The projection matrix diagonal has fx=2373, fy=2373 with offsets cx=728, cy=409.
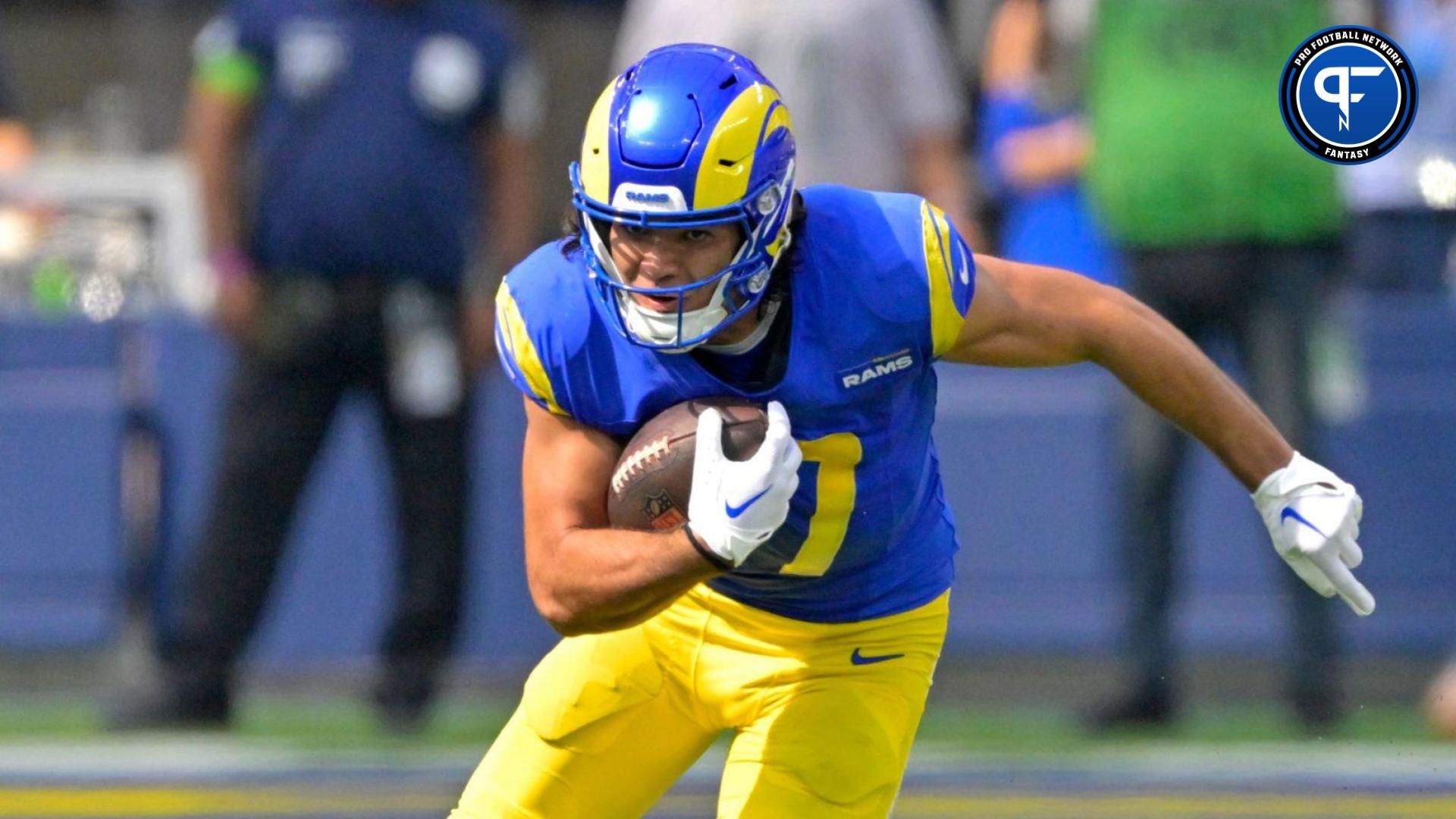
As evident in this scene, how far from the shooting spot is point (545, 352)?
3662 mm

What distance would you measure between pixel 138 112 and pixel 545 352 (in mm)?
8279

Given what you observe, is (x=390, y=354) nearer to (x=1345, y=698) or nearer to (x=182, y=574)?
(x=182, y=574)

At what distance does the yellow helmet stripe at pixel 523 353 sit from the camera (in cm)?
368

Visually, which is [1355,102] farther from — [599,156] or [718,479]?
[718,479]

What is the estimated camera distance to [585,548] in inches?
139

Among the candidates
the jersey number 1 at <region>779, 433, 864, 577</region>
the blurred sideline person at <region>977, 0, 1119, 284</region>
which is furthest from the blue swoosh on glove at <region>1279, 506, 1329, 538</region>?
the blurred sideline person at <region>977, 0, 1119, 284</region>

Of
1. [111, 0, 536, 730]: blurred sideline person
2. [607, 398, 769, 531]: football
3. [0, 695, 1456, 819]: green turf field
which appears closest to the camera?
[607, 398, 769, 531]: football

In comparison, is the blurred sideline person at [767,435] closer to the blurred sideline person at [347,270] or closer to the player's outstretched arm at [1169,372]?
the player's outstretched arm at [1169,372]

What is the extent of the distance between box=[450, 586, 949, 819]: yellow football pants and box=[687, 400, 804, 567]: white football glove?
471mm

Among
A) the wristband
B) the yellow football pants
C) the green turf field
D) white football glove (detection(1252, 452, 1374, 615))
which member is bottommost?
the green turf field

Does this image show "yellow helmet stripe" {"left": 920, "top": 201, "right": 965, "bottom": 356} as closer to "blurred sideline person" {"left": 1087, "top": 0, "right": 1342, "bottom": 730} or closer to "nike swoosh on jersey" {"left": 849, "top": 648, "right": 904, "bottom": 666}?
"nike swoosh on jersey" {"left": 849, "top": 648, "right": 904, "bottom": 666}

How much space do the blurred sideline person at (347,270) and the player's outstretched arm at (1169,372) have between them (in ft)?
9.85

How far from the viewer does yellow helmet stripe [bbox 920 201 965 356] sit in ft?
12.3

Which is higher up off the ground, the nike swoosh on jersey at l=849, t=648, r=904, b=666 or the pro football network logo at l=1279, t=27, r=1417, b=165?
the pro football network logo at l=1279, t=27, r=1417, b=165
